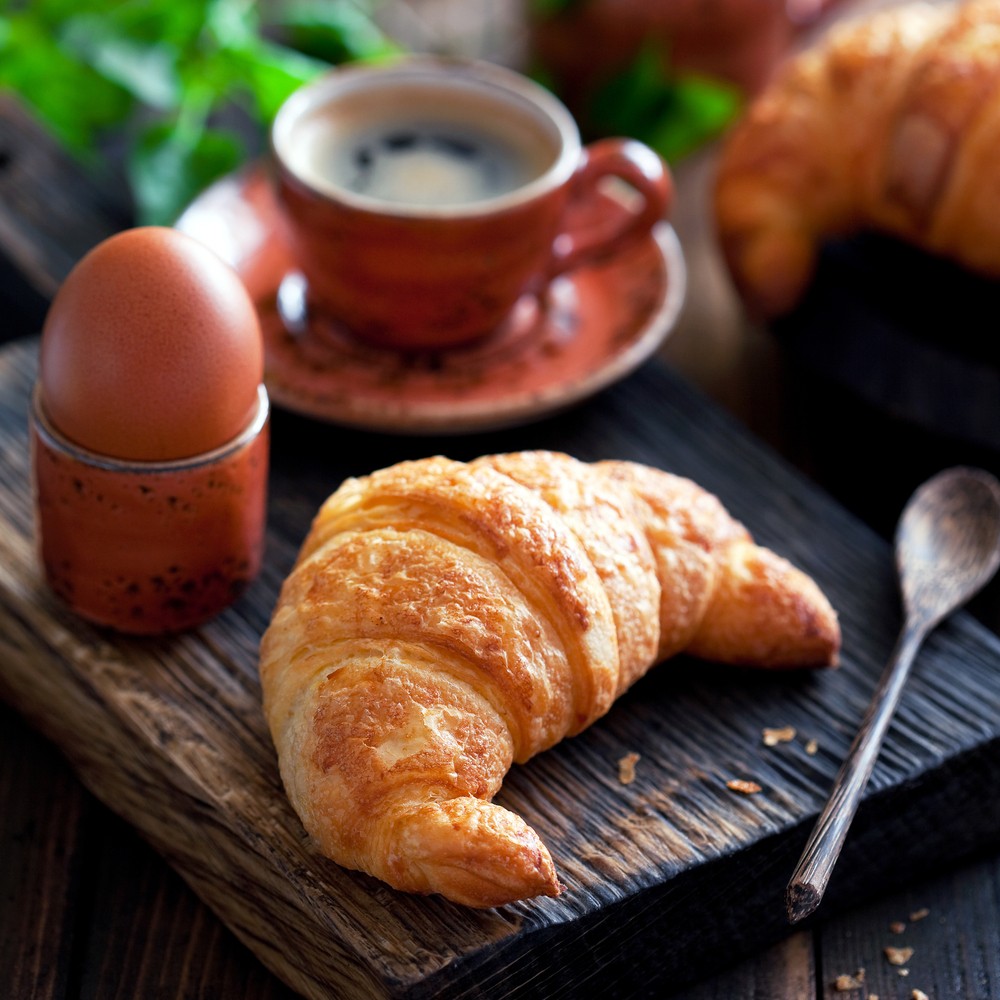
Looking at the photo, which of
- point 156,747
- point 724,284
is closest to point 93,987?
point 156,747

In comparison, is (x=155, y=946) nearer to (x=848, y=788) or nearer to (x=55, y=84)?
(x=848, y=788)

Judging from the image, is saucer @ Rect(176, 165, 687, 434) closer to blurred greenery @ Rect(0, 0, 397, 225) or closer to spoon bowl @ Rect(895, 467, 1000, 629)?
blurred greenery @ Rect(0, 0, 397, 225)

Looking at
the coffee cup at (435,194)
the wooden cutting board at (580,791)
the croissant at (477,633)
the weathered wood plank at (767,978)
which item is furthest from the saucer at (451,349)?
the weathered wood plank at (767,978)

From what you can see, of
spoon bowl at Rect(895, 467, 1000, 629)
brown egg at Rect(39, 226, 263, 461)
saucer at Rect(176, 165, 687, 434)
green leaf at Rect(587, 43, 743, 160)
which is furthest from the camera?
green leaf at Rect(587, 43, 743, 160)

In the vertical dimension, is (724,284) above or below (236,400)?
below

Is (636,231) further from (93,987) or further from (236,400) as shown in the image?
(93,987)

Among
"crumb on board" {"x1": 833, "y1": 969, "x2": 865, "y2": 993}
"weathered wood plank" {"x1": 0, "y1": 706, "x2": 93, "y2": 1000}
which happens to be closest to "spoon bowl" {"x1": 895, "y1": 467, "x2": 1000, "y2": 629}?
"crumb on board" {"x1": 833, "y1": 969, "x2": 865, "y2": 993}
